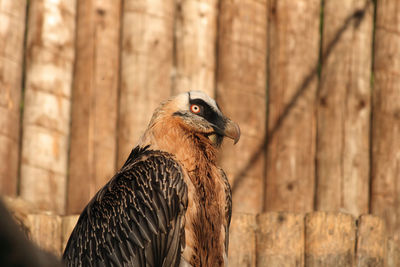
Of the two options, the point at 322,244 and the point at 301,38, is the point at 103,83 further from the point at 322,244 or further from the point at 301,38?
the point at 322,244

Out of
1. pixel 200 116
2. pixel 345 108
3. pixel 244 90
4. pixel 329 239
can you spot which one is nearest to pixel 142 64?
pixel 244 90

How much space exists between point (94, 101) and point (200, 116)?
199 centimetres

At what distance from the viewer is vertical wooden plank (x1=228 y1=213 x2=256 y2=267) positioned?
18.1 ft

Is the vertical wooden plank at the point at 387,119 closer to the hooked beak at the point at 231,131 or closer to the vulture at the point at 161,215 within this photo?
the hooked beak at the point at 231,131

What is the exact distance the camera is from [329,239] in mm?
5395

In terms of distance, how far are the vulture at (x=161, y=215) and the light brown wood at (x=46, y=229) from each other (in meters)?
0.68

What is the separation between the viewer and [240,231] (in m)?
5.54

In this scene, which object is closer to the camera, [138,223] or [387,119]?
[138,223]

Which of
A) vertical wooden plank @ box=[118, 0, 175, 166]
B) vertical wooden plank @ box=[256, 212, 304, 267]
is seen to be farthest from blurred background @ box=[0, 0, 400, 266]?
vertical wooden plank @ box=[256, 212, 304, 267]

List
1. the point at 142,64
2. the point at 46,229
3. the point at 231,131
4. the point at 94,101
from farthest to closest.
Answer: the point at 142,64 < the point at 94,101 < the point at 46,229 < the point at 231,131

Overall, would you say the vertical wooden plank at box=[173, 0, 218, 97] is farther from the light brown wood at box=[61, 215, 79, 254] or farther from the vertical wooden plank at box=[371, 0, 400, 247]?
the light brown wood at box=[61, 215, 79, 254]

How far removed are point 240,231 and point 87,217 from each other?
1.34 m

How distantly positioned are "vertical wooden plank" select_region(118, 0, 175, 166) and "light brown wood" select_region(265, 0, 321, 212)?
118 cm

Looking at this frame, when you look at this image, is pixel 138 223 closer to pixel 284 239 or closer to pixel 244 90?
pixel 284 239
